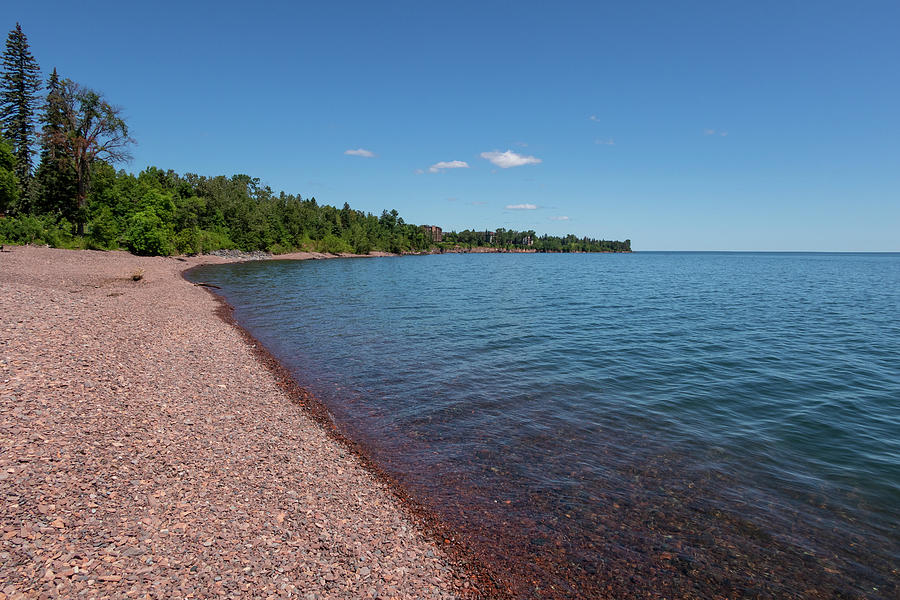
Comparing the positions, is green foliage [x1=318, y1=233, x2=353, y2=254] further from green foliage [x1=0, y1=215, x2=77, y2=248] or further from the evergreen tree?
green foliage [x1=0, y1=215, x2=77, y2=248]

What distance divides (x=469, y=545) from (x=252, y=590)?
13.2 feet

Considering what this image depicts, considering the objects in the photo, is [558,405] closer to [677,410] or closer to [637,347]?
[677,410]

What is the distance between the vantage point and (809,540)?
884cm

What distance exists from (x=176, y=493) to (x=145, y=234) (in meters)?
73.5

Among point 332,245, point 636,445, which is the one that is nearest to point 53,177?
point 636,445

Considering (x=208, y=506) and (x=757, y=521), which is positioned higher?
(x=208, y=506)

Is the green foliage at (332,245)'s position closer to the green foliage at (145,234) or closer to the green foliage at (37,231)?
the green foliage at (145,234)

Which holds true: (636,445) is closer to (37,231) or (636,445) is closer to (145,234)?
(37,231)

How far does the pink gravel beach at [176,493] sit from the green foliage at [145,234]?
200 ft

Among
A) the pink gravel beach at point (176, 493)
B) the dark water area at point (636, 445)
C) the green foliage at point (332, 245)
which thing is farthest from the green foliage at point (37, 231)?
the green foliage at point (332, 245)

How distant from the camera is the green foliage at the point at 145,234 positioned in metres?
65.7

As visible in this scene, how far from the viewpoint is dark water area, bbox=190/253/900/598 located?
816 cm

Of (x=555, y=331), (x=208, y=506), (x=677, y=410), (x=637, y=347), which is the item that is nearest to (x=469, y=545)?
(x=208, y=506)

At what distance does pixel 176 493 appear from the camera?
784 cm
